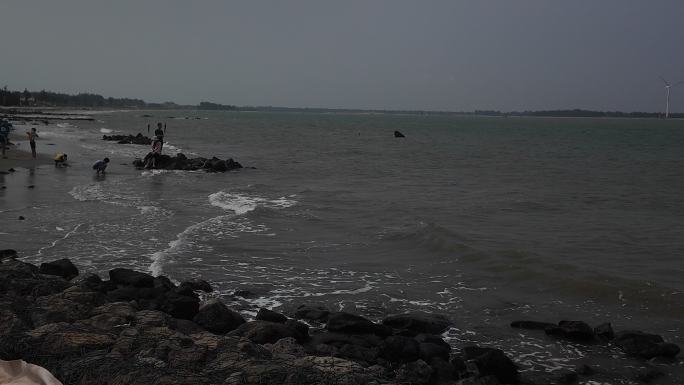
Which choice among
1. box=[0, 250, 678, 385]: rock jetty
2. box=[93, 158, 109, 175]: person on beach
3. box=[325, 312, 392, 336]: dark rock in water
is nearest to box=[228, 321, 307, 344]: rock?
box=[0, 250, 678, 385]: rock jetty

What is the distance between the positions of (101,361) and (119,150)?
4183 centimetres

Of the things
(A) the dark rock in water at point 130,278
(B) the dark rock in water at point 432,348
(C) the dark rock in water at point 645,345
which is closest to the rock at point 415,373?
(B) the dark rock in water at point 432,348

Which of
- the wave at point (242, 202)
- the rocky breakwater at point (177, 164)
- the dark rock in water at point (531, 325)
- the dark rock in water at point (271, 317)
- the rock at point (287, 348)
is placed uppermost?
the rocky breakwater at point (177, 164)

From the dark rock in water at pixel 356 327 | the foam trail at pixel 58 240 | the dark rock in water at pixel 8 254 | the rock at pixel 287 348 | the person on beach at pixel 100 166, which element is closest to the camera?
the rock at pixel 287 348

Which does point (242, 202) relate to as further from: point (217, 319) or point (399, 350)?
point (399, 350)

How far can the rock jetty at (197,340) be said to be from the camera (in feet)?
19.9

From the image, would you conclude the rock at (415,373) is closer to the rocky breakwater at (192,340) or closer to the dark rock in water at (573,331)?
the rocky breakwater at (192,340)

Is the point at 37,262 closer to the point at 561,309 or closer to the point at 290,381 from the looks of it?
the point at 290,381

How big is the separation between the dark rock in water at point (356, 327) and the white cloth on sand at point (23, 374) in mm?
4246

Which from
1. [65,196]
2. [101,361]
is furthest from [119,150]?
[101,361]

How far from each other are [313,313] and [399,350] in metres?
2.20

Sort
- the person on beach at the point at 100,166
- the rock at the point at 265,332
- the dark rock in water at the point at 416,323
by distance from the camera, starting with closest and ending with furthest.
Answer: the rock at the point at 265,332 < the dark rock in water at the point at 416,323 < the person on beach at the point at 100,166

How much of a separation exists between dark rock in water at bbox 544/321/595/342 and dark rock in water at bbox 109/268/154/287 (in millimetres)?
6791

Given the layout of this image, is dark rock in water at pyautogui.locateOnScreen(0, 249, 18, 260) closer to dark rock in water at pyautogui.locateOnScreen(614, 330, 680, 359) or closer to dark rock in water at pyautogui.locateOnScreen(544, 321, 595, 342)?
dark rock in water at pyautogui.locateOnScreen(544, 321, 595, 342)
